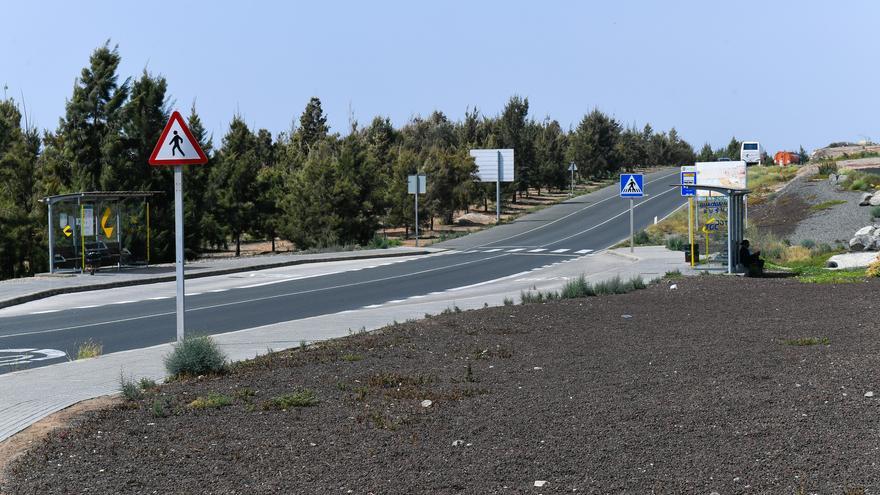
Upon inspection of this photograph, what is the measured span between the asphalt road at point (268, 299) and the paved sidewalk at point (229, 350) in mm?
979

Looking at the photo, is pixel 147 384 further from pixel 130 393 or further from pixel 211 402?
pixel 211 402

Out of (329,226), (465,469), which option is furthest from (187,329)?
(329,226)

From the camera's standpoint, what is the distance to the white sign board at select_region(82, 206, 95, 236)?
30.0 m

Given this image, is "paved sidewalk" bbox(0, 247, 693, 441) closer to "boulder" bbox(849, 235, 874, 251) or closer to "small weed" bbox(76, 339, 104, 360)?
"small weed" bbox(76, 339, 104, 360)

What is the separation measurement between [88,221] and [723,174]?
21.2 meters

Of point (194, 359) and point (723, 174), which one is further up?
point (723, 174)

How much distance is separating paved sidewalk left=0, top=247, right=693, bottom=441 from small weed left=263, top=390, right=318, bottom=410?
1994 mm

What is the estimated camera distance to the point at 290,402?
9055 mm

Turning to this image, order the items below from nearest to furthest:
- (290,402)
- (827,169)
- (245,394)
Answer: (290,402), (245,394), (827,169)

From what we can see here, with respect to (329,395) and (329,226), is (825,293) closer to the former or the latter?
(329,395)

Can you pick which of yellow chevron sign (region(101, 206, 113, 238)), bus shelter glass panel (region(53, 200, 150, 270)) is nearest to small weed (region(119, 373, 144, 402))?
bus shelter glass panel (region(53, 200, 150, 270))

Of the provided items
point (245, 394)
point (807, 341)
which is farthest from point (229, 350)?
point (807, 341)

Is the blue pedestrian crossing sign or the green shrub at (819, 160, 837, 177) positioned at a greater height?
the green shrub at (819, 160, 837, 177)

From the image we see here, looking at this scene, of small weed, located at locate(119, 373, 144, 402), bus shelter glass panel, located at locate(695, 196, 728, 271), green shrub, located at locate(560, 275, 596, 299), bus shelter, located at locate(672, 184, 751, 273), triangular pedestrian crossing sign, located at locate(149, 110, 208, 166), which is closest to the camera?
small weed, located at locate(119, 373, 144, 402)
